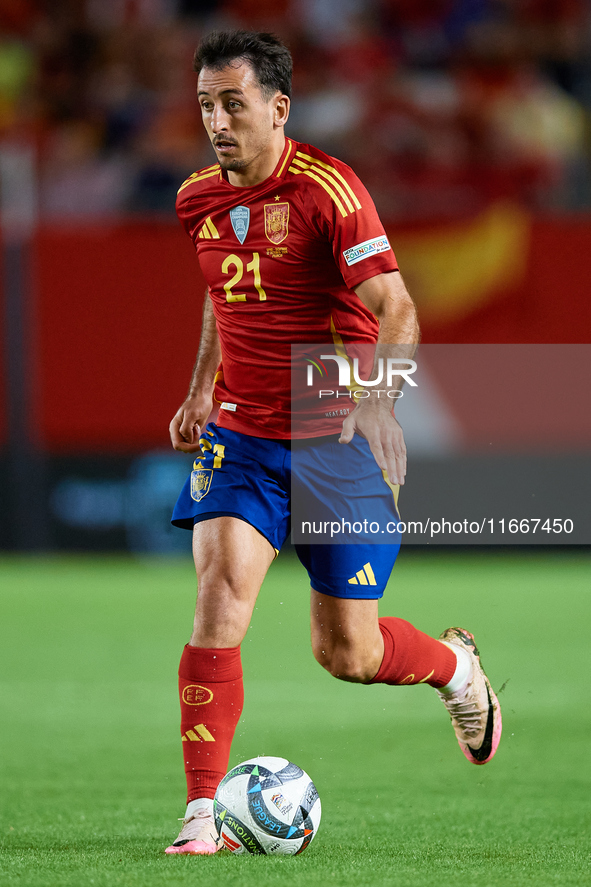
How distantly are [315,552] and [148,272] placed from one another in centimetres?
657

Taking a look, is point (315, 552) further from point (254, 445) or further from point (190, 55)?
point (190, 55)

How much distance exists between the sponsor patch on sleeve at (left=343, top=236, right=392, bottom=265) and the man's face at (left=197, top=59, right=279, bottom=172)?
1.37 ft

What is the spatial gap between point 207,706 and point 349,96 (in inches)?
319

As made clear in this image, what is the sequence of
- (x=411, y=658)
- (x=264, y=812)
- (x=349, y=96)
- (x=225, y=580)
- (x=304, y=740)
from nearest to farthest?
(x=264, y=812) → (x=225, y=580) → (x=411, y=658) → (x=304, y=740) → (x=349, y=96)

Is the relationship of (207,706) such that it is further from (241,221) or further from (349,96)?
(349,96)

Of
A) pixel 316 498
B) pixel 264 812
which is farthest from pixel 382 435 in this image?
pixel 264 812

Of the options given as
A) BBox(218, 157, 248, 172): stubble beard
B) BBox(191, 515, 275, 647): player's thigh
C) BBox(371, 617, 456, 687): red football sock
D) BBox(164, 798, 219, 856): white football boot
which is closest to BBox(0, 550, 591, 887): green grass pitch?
BBox(164, 798, 219, 856): white football boot

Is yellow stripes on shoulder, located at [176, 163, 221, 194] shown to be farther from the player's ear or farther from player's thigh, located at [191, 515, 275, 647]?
player's thigh, located at [191, 515, 275, 647]

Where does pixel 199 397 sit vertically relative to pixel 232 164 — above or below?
below

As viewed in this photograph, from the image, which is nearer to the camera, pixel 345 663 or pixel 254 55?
pixel 254 55

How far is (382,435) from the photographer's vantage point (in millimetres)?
3295

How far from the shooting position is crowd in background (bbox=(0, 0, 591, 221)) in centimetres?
995

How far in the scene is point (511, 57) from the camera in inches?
446

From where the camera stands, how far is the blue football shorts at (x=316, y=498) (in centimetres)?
368
